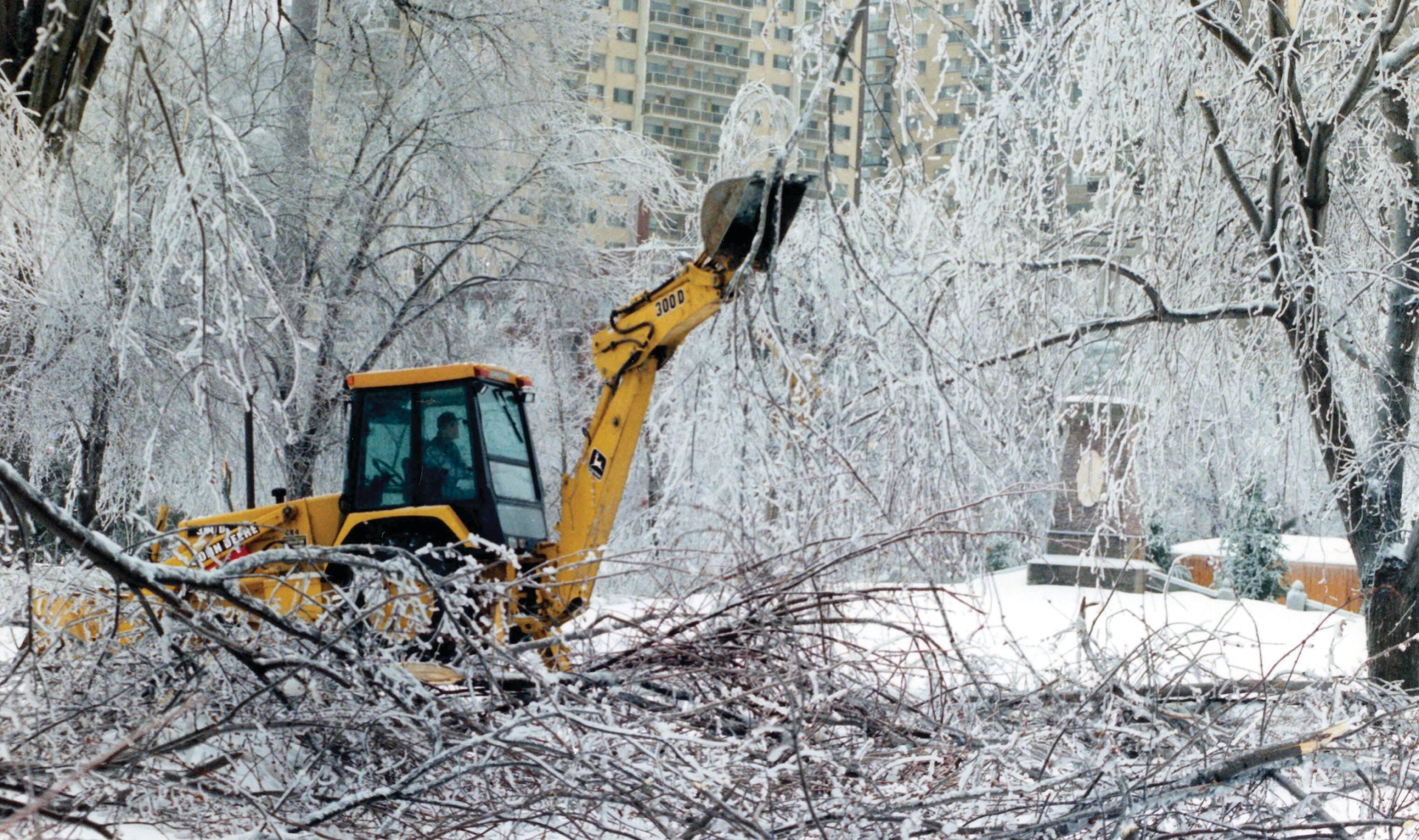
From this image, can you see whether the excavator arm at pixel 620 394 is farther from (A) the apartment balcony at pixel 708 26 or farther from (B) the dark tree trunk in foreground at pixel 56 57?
(A) the apartment balcony at pixel 708 26

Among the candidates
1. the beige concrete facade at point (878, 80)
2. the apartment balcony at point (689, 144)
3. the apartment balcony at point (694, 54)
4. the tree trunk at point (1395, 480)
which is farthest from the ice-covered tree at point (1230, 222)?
the apartment balcony at point (689, 144)

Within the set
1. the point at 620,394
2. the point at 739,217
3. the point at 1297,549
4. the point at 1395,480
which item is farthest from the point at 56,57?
the point at 1297,549

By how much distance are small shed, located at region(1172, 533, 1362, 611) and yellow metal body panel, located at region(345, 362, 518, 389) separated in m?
16.7

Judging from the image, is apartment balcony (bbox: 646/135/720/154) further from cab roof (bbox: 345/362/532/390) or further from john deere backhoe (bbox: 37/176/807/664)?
cab roof (bbox: 345/362/532/390)

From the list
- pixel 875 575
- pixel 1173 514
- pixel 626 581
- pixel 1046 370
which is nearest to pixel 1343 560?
pixel 1173 514

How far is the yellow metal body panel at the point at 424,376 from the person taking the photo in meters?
8.25

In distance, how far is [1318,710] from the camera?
4.36 metres

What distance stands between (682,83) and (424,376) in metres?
51.1

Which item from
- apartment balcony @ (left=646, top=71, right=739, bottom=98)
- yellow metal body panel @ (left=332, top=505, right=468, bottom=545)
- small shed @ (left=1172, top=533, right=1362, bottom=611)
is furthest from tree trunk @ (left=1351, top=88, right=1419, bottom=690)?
apartment balcony @ (left=646, top=71, right=739, bottom=98)

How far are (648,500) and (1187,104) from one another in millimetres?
3950

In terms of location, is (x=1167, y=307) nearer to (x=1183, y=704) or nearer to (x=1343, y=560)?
(x=1183, y=704)

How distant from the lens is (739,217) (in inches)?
256

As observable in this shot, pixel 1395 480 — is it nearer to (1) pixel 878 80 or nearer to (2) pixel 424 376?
(1) pixel 878 80

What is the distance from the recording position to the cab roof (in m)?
8.25
